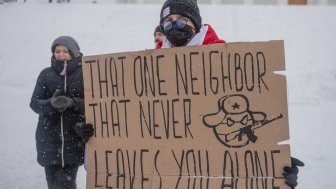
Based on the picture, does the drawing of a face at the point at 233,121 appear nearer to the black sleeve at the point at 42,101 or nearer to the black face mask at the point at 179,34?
the black face mask at the point at 179,34

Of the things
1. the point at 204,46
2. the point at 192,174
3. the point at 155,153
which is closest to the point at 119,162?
the point at 155,153

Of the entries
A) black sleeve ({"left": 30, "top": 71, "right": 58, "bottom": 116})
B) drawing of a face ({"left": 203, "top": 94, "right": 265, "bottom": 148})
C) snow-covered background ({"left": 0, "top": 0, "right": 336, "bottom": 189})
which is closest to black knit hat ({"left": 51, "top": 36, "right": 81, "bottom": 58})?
black sleeve ({"left": 30, "top": 71, "right": 58, "bottom": 116})

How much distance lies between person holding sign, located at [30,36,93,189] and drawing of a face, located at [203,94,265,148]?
53.4 inches

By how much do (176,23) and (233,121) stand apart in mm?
694

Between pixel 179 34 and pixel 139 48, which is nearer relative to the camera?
pixel 179 34

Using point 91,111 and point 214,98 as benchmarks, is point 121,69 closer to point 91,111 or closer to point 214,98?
point 91,111

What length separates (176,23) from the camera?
2531 millimetres

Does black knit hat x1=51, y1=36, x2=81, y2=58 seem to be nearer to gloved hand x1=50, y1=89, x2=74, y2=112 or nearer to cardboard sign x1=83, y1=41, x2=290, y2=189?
gloved hand x1=50, y1=89, x2=74, y2=112

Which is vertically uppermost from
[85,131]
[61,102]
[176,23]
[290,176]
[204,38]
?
[176,23]

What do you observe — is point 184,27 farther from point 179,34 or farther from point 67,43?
point 67,43

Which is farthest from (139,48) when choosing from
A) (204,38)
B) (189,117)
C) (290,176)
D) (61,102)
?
(290,176)

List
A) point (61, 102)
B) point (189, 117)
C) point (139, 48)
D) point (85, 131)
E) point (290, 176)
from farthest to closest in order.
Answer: point (139, 48) → point (61, 102) → point (85, 131) → point (189, 117) → point (290, 176)

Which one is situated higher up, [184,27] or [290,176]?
[184,27]

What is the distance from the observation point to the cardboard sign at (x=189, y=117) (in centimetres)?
223
